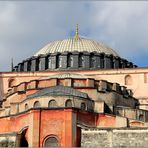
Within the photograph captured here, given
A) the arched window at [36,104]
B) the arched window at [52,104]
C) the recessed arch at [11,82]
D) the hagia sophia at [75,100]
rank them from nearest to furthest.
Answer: the hagia sophia at [75,100]
the arched window at [52,104]
the arched window at [36,104]
the recessed arch at [11,82]

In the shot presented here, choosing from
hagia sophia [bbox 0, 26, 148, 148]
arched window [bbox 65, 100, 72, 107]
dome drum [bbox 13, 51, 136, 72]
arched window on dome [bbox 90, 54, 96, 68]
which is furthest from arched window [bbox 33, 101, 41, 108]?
arched window on dome [bbox 90, 54, 96, 68]

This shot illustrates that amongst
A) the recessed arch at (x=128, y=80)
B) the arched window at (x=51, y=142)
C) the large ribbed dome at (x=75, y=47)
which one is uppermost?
the large ribbed dome at (x=75, y=47)

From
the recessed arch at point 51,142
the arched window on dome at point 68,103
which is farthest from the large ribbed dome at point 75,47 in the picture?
the recessed arch at point 51,142

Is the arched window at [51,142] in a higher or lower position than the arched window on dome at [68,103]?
lower

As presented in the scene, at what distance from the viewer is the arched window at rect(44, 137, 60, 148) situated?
132 ft

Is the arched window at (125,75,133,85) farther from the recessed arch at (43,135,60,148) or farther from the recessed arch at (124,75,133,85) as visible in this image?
the recessed arch at (43,135,60,148)

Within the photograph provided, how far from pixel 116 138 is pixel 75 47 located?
24.6 meters

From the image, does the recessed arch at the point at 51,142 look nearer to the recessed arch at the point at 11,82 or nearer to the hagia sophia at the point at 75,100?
the hagia sophia at the point at 75,100

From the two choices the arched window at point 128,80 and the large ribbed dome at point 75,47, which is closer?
the arched window at point 128,80

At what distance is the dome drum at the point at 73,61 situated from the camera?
59188 mm

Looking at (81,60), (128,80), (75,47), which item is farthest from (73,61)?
(128,80)

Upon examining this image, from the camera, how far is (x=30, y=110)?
41750mm

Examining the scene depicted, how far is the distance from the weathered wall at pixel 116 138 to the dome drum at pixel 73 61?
1988 centimetres

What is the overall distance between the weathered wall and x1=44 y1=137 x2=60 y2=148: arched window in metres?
2.09
